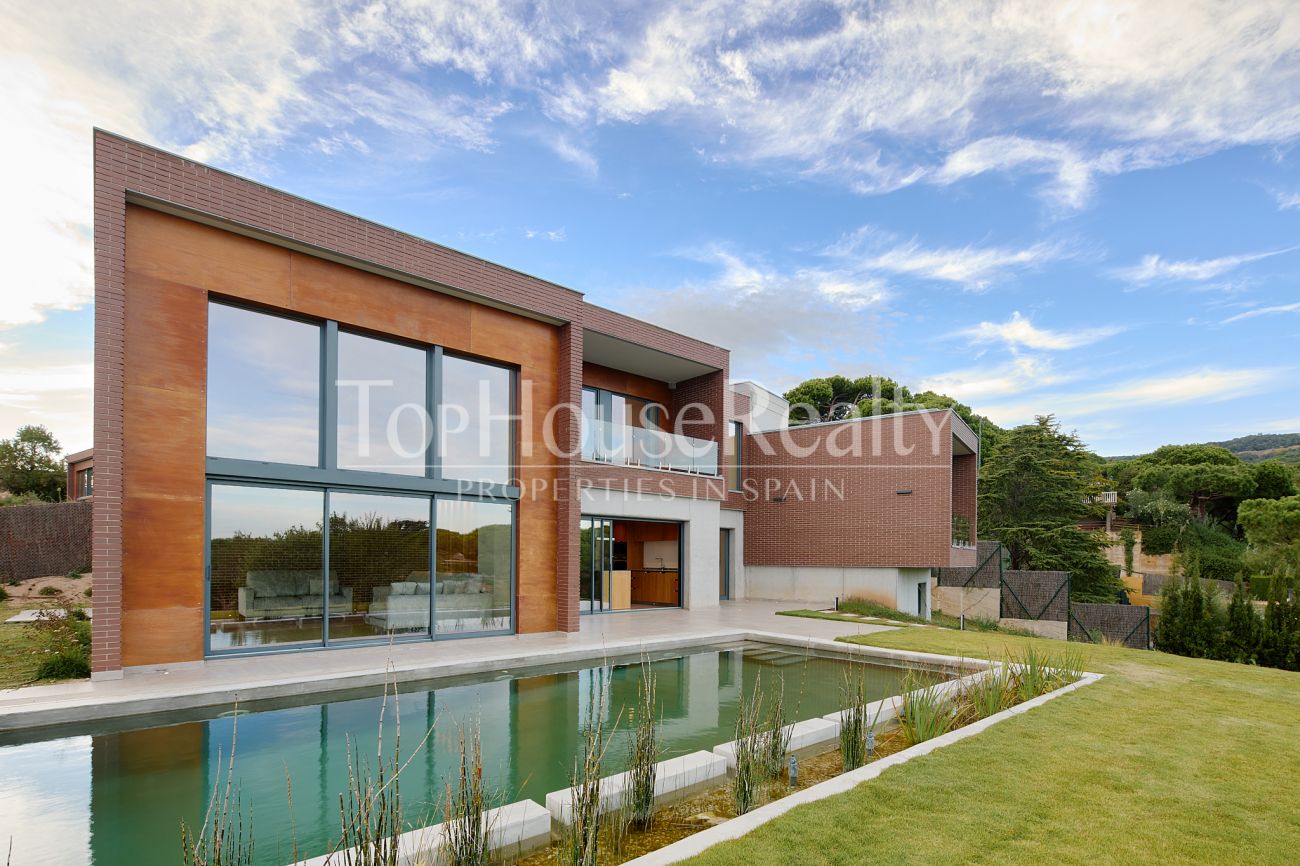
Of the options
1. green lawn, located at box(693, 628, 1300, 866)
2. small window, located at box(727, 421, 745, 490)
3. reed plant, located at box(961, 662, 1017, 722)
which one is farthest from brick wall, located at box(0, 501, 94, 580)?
green lawn, located at box(693, 628, 1300, 866)

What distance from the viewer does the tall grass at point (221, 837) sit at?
7.89 ft

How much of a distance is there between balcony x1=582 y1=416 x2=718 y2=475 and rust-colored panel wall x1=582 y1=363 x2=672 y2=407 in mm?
1322

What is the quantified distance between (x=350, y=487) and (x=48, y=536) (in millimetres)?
15229

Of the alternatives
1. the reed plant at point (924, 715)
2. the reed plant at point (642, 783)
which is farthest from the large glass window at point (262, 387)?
the reed plant at point (924, 715)

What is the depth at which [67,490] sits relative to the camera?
2992 cm

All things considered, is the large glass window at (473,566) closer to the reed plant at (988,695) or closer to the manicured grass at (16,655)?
the manicured grass at (16,655)

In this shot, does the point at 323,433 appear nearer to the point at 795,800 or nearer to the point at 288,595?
the point at 288,595

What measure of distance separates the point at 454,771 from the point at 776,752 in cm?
239

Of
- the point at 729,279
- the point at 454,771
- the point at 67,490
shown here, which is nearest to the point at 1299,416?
the point at 729,279

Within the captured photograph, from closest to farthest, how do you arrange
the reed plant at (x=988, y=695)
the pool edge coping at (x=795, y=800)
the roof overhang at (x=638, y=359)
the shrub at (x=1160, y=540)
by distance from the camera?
the pool edge coping at (x=795, y=800)
the reed plant at (x=988, y=695)
the roof overhang at (x=638, y=359)
the shrub at (x=1160, y=540)

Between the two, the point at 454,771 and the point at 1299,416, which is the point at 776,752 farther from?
the point at 1299,416

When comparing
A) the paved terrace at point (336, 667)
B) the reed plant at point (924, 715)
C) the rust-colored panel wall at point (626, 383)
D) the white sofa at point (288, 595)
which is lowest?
the paved terrace at point (336, 667)

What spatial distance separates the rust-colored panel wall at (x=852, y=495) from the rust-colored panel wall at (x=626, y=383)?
3420mm

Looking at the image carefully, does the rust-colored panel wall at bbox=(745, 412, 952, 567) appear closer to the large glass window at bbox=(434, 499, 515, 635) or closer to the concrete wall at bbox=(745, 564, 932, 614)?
the concrete wall at bbox=(745, 564, 932, 614)
